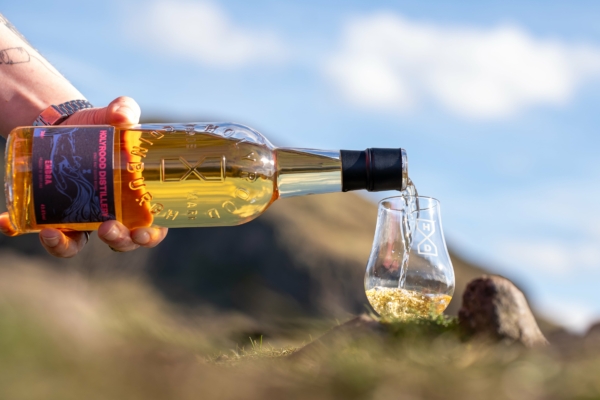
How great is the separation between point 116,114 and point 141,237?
447mm

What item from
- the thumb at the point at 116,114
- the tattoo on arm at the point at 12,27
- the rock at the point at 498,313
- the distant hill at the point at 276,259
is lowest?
the distant hill at the point at 276,259

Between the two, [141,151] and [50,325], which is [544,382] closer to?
[50,325]

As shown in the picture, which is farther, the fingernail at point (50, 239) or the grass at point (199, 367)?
the fingernail at point (50, 239)

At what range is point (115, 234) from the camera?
1.87 m

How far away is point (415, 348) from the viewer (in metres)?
1.16

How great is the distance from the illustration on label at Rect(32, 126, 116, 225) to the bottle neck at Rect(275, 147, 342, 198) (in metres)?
0.59

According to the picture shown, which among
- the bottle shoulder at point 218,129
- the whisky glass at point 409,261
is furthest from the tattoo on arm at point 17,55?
the whisky glass at point 409,261

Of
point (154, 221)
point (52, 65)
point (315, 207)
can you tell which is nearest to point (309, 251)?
point (315, 207)

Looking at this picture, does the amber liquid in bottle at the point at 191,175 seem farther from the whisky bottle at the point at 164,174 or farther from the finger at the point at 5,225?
the finger at the point at 5,225

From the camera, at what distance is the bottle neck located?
2.00 metres

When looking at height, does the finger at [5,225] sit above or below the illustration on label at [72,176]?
below

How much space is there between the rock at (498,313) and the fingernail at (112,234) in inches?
41.1

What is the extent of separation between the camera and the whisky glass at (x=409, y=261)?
1.97 meters

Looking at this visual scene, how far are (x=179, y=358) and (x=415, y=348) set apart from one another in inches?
20.1
